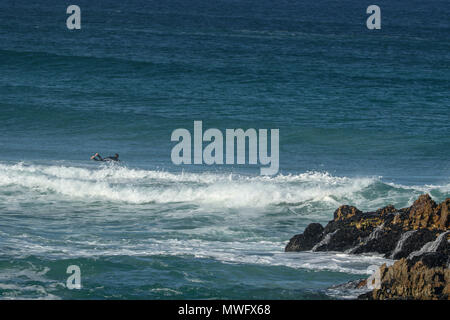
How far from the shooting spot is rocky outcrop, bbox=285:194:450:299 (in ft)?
45.3

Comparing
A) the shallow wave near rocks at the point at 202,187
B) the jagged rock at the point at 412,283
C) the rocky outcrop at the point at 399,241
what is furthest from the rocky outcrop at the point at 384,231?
the shallow wave near rocks at the point at 202,187

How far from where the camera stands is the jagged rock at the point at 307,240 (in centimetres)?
1901

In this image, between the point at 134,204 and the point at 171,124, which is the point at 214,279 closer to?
the point at 134,204

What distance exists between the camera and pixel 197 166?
32.5 m

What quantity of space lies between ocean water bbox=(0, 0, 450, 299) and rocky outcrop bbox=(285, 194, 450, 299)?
0.53m

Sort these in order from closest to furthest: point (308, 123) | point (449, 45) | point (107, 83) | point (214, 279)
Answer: point (214, 279)
point (308, 123)
point (107, 83)
point (449, 45)

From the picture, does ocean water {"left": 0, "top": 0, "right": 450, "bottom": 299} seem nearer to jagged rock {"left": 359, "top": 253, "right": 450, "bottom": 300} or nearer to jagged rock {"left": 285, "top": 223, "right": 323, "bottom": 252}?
jagged rock {"left": 285, "top": 223, "right": 323, "bottom": 252}

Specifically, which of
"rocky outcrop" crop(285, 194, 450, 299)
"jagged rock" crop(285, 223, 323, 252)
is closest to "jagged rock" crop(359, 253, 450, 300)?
"rocky outcrop" crop(285, 194, 450, 299)

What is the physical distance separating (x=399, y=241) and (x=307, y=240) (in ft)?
8.03

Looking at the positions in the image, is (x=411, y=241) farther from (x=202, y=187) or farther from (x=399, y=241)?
(x=202, y=187)

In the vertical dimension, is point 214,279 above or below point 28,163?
below

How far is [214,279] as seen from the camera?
16516mm
